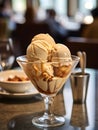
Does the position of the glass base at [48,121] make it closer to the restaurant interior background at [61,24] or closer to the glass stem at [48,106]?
the glass stem at [48,106]

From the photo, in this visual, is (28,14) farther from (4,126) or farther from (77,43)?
(4,126)

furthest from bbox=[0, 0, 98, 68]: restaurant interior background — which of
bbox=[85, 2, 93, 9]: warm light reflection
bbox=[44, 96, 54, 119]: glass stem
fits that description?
bbox=[44, 96, 54, 119]: glass stem

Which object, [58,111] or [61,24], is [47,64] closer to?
[58,111]

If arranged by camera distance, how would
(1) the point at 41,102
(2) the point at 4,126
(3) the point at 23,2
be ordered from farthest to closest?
(3) the point at 23,2 → (1) the point at 41,102 → (2) the point at 4,126

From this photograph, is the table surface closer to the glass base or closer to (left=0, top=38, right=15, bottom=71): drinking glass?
the glass base

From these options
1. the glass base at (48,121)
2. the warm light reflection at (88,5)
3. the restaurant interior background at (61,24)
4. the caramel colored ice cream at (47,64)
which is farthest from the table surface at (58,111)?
the warm light reflection at (88,5)

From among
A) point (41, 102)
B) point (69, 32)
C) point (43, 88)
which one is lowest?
point (69, 32)

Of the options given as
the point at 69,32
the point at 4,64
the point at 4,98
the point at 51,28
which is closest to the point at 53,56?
the point at 4,98
